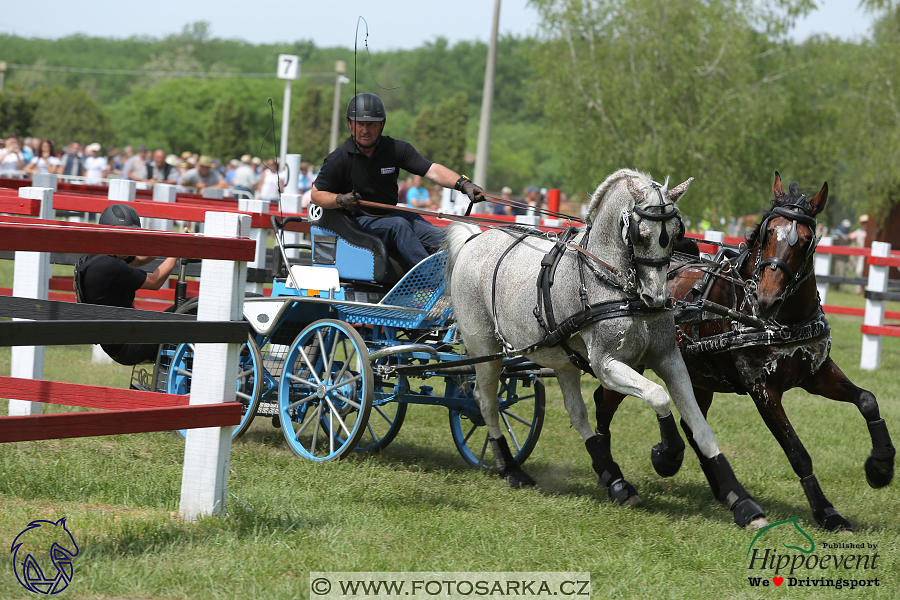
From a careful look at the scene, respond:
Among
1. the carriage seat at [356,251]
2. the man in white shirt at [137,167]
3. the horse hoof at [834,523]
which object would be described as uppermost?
the man in white shirt at [137,167]

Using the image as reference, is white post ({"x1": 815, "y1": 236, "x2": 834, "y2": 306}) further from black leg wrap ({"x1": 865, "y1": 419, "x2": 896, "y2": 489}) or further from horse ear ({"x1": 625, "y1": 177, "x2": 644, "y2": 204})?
horse ear ({"x1": 625, "y1": 177, "x2": 644, "y2": 204})

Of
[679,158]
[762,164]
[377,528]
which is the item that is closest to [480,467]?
[377,528]

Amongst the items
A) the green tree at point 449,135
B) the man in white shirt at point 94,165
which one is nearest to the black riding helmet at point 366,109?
the man in white shirt at point 94,165

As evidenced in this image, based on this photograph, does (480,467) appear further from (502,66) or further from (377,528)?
(502,66)

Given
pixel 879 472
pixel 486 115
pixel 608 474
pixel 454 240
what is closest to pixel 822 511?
pixel 879 472

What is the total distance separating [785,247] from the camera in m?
5.14

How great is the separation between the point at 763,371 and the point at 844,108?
24247mm

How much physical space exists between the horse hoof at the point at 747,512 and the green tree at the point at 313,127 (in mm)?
68055

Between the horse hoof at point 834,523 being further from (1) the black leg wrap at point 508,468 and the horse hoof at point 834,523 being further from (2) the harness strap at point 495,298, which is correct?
(2) the harness strap at point 495,298

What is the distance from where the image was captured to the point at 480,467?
256 inches

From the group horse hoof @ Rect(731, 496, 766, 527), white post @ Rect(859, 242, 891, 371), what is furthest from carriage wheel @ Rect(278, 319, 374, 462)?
white post @ Rect(859, 242, 891, 371)

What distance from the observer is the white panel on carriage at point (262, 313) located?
20.9 feet

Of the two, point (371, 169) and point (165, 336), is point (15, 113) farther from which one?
point (165, 336)

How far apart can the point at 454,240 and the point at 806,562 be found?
2950 millimetres
